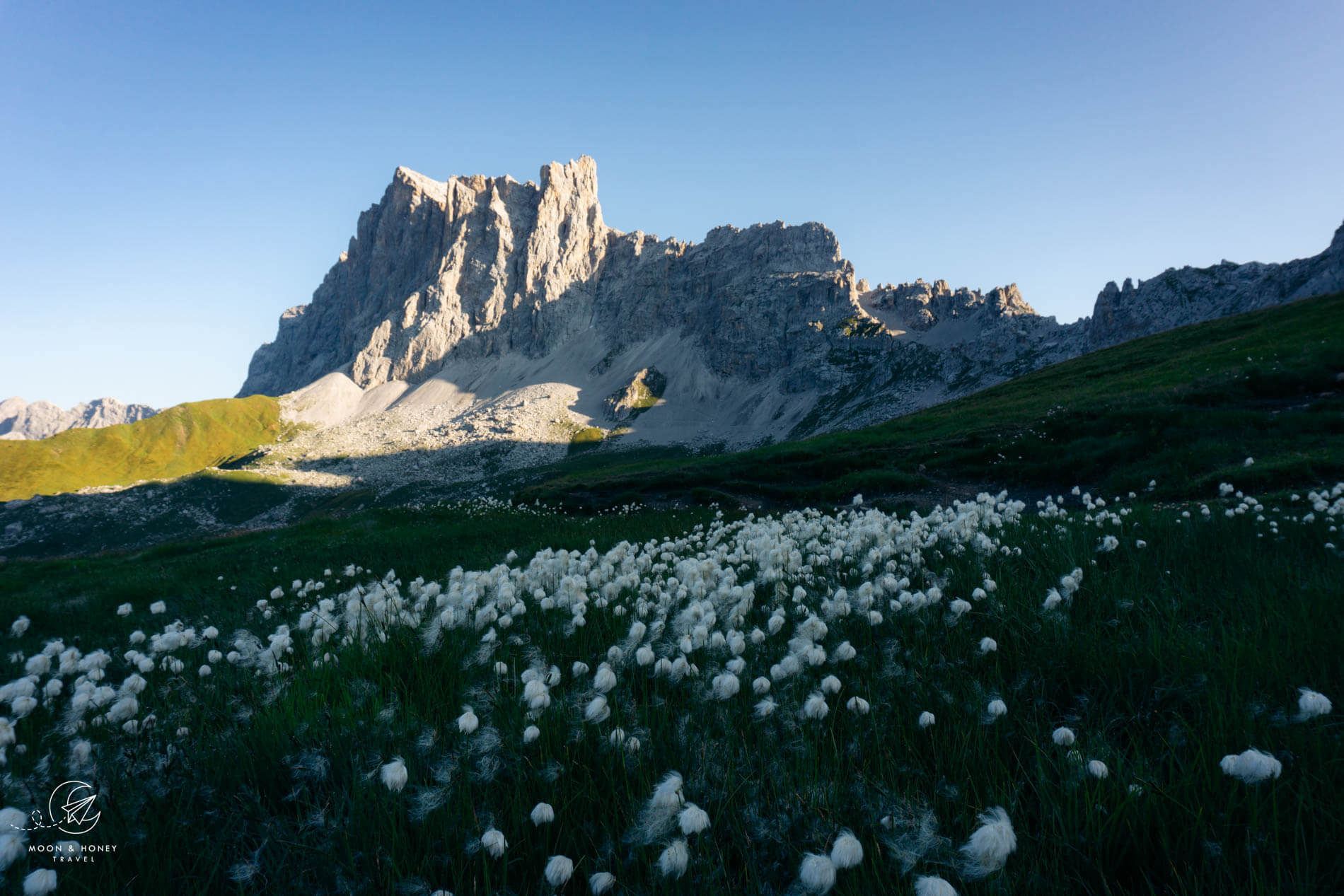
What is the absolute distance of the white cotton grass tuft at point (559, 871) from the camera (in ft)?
7.90

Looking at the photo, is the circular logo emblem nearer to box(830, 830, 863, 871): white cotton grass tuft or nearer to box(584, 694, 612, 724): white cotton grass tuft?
box(584, 694, 612, 724): white cotton grass tuft

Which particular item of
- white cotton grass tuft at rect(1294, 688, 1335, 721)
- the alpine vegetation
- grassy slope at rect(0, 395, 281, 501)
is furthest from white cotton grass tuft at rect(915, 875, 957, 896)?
grassy slope at rect(0, 395, 281, 501)

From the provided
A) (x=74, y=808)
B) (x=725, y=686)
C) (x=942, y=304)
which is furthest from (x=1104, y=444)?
(x=942, y=304)

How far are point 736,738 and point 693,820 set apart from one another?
1025mm

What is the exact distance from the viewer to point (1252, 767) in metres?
2.43

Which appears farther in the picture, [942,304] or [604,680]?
[942,304]

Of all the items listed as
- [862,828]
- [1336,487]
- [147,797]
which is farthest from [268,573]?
[1336,487]

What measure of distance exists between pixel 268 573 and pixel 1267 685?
51.5ft

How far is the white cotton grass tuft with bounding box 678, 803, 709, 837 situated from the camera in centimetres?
247

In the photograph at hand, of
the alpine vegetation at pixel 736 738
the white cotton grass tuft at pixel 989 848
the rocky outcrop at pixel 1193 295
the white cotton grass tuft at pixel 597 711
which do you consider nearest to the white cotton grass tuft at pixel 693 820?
the alpine vegetation at pixel 736 738

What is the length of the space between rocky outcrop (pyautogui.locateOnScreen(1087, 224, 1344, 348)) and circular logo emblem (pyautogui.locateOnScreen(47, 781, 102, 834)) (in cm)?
13828

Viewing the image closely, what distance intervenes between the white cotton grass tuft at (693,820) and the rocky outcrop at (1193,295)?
13638 cm

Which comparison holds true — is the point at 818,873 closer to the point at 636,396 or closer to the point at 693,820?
the point at 693,820
